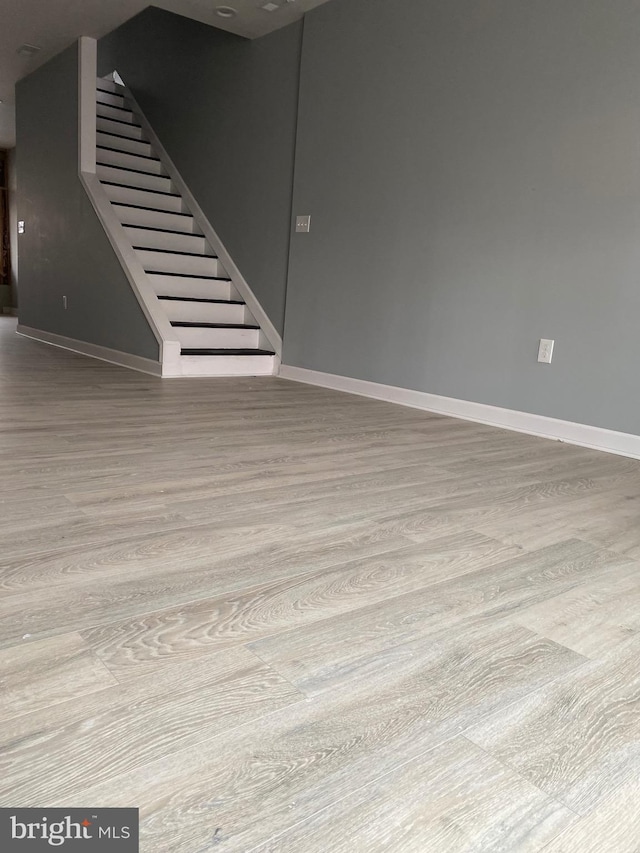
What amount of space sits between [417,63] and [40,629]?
12.5ft

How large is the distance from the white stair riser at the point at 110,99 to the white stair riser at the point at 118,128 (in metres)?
0.39

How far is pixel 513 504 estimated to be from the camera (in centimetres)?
215

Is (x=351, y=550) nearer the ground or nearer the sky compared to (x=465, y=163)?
nearer the ground

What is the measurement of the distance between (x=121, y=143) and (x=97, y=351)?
236cm

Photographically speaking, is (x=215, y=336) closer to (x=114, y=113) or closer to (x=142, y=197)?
(x=142, y=197)

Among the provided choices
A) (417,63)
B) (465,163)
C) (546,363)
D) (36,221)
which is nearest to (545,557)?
(546,363)

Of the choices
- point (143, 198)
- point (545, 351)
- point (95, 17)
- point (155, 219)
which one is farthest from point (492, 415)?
point (95, 17)

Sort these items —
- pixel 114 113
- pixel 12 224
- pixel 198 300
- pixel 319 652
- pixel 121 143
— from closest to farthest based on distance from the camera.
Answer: pixel 319 652
pixel 198 300
pixel 121 143
pixel 114 113
pixel 12 224

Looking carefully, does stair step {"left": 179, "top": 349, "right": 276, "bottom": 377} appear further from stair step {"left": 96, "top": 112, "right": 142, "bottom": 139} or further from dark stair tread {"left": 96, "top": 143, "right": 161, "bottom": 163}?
stair step {"left": 96, "top": 112, "right": 142, "bottom": 139}

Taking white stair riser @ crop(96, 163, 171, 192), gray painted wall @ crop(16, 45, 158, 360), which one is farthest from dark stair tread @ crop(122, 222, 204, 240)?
white stair riser @ crop(96, 163, 171, 192)

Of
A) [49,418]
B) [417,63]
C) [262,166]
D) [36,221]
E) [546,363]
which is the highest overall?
[417,63]

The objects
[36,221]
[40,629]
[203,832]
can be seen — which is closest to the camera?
[203,832]

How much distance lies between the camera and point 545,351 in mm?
3330

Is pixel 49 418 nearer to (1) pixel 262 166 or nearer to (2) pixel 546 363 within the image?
(2) pixel 546 363
